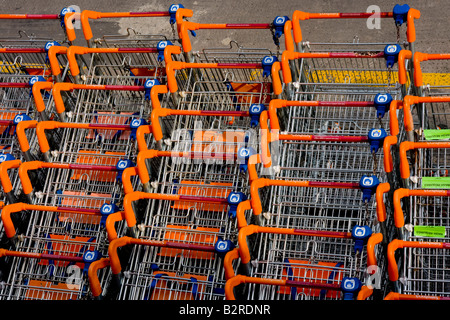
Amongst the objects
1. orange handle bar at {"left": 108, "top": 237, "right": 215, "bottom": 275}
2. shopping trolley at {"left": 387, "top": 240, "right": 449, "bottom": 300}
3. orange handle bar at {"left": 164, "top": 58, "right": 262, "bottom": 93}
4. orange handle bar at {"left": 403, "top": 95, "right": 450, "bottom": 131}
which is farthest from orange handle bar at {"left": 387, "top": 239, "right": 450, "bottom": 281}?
orange handle bar at {"left": 164, "top": 58, "right": 262, "bottom": 93}

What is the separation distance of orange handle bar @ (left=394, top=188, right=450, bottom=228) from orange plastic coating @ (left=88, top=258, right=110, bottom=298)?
103 inches

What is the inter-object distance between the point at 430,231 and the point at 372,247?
644 millimetres

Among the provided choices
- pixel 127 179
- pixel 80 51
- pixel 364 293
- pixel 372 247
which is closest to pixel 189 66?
pixel 80 51

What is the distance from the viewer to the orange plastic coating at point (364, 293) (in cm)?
618

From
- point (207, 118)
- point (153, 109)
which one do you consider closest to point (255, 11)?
point (207, 118)

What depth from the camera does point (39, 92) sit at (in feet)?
26.8

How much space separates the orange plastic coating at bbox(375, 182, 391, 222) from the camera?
643 cm

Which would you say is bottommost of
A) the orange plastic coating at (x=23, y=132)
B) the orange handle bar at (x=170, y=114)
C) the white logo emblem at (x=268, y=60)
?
the orange plastic coating at (x=23, y=132)

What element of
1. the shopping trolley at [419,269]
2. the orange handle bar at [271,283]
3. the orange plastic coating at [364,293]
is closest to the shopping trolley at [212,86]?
the orange handle bar at [271,283]

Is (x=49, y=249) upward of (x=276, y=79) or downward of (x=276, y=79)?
downward

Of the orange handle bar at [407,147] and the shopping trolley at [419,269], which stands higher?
the orange handle bar at [407,147]

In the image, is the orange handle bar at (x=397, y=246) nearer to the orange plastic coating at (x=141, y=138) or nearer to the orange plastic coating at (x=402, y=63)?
the orange plastic coating at (x=402, y=63)

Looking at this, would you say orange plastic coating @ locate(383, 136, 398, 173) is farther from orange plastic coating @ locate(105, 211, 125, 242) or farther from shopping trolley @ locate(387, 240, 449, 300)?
orange plastic coating @ locate(105, 211, 125, 242)

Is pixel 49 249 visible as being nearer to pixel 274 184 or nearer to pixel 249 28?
pixel 274 184
